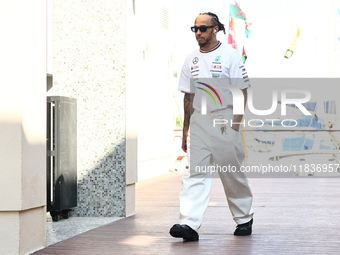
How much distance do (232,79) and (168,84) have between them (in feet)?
30.5

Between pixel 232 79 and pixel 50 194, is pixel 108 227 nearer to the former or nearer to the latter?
pixel 50 194

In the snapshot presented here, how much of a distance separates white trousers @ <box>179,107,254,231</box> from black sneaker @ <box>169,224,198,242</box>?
37 millimetres

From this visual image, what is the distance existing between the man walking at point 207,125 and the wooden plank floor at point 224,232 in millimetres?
302

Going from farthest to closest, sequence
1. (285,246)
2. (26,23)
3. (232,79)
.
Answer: (232,79) → (285,246) → (26,23)

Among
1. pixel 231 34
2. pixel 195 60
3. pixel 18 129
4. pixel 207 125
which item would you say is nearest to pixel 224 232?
pixel 207 125

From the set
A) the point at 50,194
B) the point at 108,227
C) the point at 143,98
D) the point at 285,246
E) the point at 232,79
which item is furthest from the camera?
the point at 143,98

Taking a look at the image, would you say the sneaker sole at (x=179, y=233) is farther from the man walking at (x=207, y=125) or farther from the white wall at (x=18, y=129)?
the white wall at (x=18, y=129)

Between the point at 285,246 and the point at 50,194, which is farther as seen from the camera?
the point at 50,194

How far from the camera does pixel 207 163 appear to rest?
383 centimetres

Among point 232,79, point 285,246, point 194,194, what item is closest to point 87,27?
point 232,79

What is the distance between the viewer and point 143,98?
10719mm

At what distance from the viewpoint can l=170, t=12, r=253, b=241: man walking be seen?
3.74 meters

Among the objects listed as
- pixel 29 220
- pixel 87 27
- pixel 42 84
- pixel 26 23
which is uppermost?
pixel 87 27

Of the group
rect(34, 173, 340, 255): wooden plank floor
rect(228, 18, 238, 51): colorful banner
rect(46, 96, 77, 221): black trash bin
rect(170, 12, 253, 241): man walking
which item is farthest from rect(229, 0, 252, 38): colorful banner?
rect(170, 12, 253, 241): man walking
